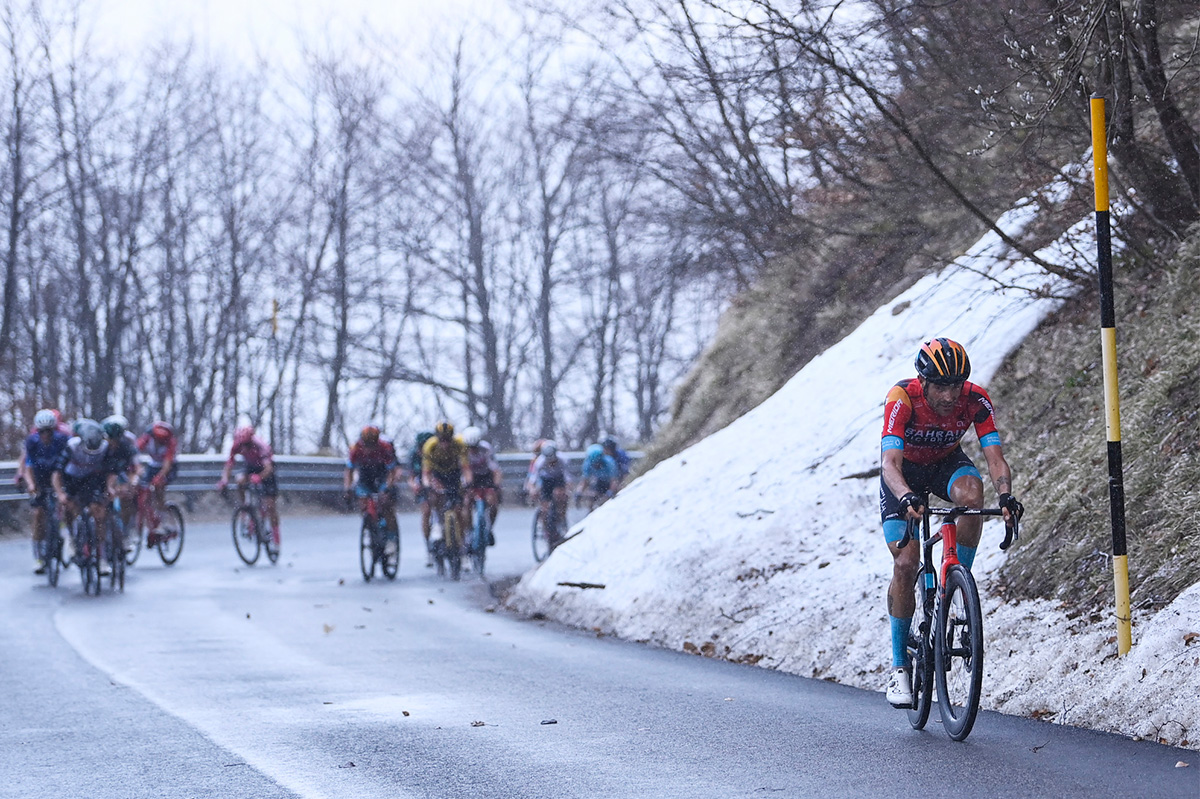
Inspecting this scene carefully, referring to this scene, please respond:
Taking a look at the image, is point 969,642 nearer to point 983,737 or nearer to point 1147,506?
point 983,737

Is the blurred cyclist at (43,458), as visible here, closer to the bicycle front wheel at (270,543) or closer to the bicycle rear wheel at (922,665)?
the bicycle front wheel at (270,543)

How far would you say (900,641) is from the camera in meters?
7.34

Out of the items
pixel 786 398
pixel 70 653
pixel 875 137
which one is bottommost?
pixel 70 653

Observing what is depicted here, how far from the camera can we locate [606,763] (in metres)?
6.42

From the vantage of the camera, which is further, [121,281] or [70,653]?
[121,281]

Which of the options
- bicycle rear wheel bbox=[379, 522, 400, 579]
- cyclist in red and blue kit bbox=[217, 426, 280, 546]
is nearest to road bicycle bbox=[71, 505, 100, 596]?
bicycle rear wheel bbox=[379, 522, 400, 579]

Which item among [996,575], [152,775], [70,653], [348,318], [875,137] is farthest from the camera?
[348,318]

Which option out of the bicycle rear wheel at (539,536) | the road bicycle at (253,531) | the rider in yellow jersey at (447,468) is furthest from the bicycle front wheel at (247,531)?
the bicycle rear wheel at (539,536)

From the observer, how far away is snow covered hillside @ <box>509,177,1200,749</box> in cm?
714

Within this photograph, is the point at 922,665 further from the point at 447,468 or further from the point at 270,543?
the point at 270,543

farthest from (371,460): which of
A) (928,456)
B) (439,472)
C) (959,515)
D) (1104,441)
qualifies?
(959,515)

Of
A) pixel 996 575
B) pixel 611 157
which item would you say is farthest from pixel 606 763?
pixel 611 157

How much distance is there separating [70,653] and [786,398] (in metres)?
8.38

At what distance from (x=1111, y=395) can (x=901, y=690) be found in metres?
1.83
